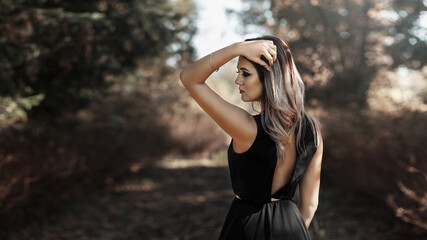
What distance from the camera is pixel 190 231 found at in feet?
22.4

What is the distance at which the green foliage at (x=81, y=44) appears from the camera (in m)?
5.69

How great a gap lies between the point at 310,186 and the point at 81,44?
5.41 metres

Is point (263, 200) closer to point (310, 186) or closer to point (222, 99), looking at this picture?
point (310, 186)

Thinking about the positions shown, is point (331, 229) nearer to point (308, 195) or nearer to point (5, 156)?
point (308, 195)

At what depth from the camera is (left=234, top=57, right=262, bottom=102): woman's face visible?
1.93m

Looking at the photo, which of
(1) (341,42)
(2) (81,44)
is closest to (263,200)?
(2) (81,44)

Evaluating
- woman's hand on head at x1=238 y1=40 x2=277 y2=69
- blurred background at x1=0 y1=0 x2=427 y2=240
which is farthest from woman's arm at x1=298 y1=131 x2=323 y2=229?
blurred background at x1=0 y1=0 x2=427 y2=240

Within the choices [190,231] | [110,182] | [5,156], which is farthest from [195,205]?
[5,156]

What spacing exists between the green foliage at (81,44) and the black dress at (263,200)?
4303 millimetres

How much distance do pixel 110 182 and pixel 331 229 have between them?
6134mm

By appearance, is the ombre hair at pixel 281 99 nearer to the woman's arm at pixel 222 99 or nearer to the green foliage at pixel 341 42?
the woman's arm at pixel 222 99

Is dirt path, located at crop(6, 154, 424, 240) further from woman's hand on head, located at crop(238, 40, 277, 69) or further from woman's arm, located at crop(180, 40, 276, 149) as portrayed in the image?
woman's hand on head, located at crop(238, 40, 277, 69)

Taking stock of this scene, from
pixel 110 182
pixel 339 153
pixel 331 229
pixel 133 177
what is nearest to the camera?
pixel 331 229

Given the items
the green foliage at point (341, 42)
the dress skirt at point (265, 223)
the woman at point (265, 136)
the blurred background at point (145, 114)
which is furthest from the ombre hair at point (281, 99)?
the green foliage at point (341, 42)
